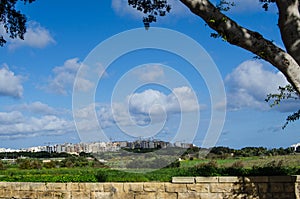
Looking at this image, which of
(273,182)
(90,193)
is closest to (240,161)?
(273,182)

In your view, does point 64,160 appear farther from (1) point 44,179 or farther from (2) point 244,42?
(2) point 244,42

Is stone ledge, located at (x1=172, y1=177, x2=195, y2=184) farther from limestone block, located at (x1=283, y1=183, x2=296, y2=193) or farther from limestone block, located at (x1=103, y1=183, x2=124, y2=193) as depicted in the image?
limestone block, located at (x1=283, y1=183, x2=296, y2=193)

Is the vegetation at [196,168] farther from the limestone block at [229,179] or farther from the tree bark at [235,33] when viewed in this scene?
the tree bark at [235,33]

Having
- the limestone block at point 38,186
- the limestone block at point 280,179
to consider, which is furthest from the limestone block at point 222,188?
the limestone block at point 38,186

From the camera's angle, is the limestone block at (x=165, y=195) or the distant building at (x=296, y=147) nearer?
the limestone block at (x=165, y=195)

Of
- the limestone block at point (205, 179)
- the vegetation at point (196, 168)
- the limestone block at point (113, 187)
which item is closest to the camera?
the limestone block at point (205, 179)

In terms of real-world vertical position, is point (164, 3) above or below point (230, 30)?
above

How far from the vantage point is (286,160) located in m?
10.2

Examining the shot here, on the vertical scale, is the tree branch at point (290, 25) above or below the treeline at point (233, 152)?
above

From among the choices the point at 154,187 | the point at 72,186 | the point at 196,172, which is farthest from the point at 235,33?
the point at 72,186

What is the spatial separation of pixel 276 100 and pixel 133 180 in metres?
3.78

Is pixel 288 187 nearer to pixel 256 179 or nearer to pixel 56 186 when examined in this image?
pixel 256 179

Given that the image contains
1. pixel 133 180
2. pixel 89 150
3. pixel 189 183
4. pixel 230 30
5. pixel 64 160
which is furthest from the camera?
pixel 64 160

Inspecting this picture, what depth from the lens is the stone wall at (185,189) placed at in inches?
340
